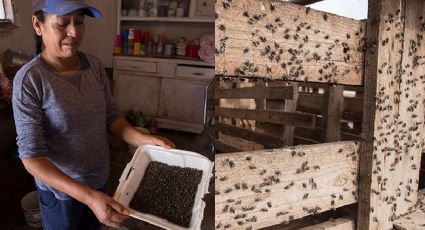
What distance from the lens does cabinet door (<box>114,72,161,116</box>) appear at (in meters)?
0.93

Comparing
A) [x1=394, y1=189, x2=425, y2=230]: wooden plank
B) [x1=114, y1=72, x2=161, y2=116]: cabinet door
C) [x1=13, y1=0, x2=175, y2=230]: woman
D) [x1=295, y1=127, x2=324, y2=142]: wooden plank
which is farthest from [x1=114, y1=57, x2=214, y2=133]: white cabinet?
[x1=295, y1=127, x2=324, y2=142]: wooden plank

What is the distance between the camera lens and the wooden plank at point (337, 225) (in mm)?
895

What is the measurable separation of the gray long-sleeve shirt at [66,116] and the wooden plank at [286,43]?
1.19ft

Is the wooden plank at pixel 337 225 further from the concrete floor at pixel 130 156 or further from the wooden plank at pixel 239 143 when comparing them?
the wooden plank at pixel 239 143

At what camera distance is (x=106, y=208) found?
28.5 inches

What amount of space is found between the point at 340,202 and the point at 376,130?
0.73ft

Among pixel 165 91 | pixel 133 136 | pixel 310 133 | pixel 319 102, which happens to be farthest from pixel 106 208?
pixel 319 102

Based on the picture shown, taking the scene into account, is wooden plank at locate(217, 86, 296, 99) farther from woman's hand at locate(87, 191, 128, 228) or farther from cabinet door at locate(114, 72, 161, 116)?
woman's hand at locate(87, 191, 128, 228)

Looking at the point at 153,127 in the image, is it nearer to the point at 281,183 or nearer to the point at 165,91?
the point at 165,91

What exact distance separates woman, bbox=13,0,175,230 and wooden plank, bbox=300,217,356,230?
53 centimetres

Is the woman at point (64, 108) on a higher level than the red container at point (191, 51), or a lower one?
lower

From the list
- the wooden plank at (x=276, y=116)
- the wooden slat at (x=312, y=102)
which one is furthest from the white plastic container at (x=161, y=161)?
the wooden slat at (x=312, y=102)

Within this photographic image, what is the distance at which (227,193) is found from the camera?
68 cm

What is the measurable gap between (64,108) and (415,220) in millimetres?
A: 1069
